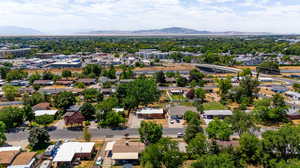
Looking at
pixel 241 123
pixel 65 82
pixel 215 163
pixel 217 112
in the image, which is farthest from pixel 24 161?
pixel 65 82

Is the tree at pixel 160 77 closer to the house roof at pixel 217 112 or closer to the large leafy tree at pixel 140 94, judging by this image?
the large leafy tree at pixel 140 94

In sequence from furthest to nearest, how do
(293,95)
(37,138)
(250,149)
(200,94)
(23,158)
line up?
(293,95) < (200,94) < (37,138) < (23,158) < (250,149)

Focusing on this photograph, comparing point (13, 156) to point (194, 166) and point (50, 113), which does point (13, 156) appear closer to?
point (50, 113)

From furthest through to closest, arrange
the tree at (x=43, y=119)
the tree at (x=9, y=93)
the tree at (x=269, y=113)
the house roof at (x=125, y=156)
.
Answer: the tree at (x=9, y=93) → the tree at (x=269, y=113) → the tree at (x=43, y=119) → the house roof at (x=125, y=156)

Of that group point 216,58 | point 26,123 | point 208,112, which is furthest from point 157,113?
point 216,58

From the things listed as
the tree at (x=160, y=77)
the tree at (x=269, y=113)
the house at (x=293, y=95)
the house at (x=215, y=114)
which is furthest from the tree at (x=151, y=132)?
the house at (x=293, y=95)

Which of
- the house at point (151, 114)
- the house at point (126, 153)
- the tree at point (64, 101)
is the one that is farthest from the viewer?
the tree at point (64, 101)

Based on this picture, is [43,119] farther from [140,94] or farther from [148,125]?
[148,125]

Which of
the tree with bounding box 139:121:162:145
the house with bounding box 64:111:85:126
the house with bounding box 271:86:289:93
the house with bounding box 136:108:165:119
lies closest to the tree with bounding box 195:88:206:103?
the house with bounding box 136:108:165:119
